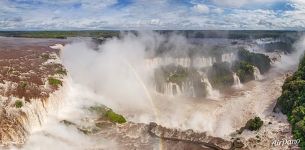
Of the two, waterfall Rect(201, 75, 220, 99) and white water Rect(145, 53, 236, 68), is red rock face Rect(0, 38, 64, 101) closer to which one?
white water Rect(145, 53, 236, 68)

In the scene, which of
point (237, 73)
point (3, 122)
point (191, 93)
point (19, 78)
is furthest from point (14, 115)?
point (237, 73)

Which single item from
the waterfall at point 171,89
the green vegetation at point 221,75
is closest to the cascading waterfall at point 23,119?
the waterfall at point 171,89

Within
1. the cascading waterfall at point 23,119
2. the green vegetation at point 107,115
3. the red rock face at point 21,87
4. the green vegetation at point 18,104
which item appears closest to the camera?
the cascading waterfall at point 23,119

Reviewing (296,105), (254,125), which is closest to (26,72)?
(254,125)

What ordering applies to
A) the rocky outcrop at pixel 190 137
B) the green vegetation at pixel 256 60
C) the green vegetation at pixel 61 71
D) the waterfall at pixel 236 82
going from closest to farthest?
1. the rocky outcrop at pixel 190 137
2. the green vegetation at pixel 61 71
3. the waterfall at pixel 236 82
4. the green vegetation at pixel 256 60

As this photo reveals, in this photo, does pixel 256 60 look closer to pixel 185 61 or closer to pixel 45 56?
pixel 185 61

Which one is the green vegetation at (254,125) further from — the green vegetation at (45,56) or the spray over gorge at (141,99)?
the green vegetation at (45,56)
